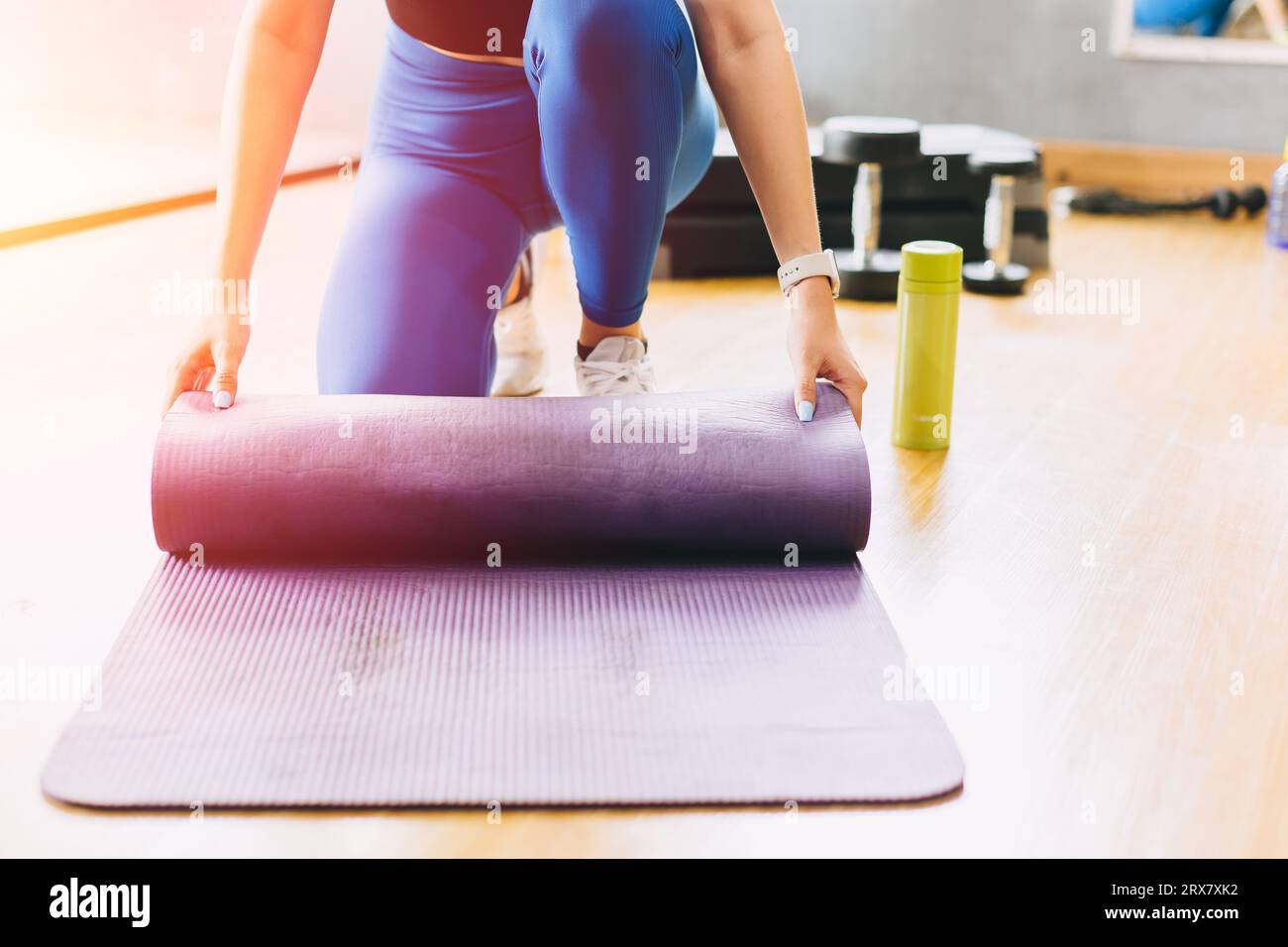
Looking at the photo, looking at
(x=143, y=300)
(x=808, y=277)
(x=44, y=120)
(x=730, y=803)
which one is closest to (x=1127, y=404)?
(x=808, y=277)

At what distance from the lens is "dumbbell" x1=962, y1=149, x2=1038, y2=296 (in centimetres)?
252

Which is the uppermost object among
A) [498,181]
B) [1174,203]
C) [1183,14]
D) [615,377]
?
[1183,14]

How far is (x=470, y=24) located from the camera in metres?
1.53

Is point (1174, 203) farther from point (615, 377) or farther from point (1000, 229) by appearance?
point (615, 377)

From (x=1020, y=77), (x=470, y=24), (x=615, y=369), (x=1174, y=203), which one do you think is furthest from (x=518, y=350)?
(x=1020, y=77)

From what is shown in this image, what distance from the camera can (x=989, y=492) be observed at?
4.94ft

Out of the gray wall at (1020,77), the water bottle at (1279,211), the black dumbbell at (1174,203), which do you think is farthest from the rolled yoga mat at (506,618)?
the gray wall at (1020,77)

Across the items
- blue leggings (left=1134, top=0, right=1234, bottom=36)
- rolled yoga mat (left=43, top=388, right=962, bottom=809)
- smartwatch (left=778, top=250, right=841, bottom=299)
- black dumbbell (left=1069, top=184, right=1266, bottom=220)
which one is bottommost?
black dumbbell (left=1069, top=184, right=1266, bottom=220)

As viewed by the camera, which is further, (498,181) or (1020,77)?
(1020,77)

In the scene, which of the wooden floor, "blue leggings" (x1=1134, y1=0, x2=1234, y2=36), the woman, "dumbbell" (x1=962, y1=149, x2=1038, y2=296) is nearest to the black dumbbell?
"blue leggings" (x1=1134, y1=0, x2=1234, y2=36)

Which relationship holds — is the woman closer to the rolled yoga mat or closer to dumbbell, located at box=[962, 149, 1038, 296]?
the rolled yoga mat

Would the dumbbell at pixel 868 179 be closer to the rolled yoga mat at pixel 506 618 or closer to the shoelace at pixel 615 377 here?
the shoelace at pixel 615 377

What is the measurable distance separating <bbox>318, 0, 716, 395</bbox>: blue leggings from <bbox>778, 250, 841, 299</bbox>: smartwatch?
0.20 m

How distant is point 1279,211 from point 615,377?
6.73ft
